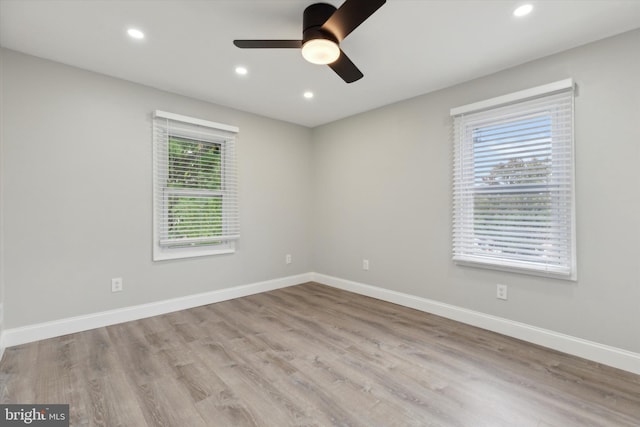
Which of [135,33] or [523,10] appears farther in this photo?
[135,33]

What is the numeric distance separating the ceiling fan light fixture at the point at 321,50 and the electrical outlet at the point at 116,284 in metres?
2.78

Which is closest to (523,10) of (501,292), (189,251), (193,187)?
(501,292)

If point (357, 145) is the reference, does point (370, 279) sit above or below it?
below

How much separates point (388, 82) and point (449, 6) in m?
1.14

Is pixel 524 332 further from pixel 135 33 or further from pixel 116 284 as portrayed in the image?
pixel 135 33

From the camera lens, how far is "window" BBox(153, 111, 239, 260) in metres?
3.23

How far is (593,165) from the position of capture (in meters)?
2.30

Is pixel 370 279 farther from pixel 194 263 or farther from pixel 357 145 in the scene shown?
pixel 194 263

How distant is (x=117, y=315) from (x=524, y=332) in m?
3.84

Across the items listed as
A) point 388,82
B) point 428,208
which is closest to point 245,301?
point 428,208

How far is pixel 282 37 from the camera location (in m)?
2.34

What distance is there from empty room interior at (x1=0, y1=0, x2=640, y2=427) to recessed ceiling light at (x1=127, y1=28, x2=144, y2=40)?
39 millimetres

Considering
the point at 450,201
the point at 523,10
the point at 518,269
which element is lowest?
the point at 518,269

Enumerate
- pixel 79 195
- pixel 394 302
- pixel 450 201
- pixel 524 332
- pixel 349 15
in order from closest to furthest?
pixel 349 15 < pixel 524 332 < pixel 79 195 < pixel 450 201 < pixel 394 302
